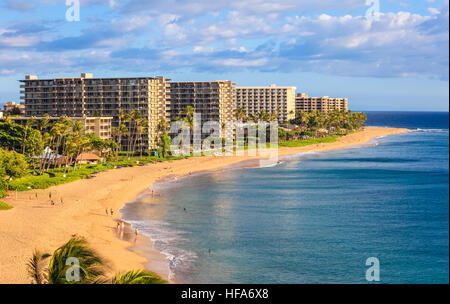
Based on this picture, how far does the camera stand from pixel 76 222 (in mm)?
50219

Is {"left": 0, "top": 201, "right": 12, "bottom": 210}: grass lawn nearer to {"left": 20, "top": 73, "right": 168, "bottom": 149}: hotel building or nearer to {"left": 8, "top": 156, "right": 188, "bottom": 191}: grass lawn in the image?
{"left": 8, "top": 156, "right": 188, "bottom": 191}: grass lawn

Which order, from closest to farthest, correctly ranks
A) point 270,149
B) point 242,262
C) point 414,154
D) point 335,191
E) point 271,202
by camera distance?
point 242,262 → point 271,202 → point 335,191 → point 414,154 → point 270,149

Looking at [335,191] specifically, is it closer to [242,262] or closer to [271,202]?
[271,202]

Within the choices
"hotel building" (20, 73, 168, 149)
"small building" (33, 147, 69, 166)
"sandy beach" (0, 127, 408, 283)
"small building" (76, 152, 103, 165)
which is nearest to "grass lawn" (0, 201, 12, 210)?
"sandy beach" (0, 127, 408, 283)

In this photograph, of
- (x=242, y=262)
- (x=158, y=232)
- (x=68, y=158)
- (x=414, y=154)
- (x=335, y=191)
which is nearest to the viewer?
(x=242, y=262)

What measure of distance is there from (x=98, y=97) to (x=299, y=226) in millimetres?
95012

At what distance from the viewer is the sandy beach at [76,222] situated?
37250 mm

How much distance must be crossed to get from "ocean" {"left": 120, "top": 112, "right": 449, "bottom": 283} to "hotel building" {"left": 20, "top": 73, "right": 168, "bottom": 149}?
43.7 m

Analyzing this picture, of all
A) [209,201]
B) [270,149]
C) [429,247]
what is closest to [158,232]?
[209,201]

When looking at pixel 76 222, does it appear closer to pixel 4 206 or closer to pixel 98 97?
pixel 4 206

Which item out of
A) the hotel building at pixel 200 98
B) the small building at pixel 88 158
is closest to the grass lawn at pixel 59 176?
the small building at pixel 88 158

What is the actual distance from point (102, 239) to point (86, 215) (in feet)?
36.0

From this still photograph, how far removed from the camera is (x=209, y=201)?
68.5 m

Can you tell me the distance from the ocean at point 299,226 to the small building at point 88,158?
2083 cm
